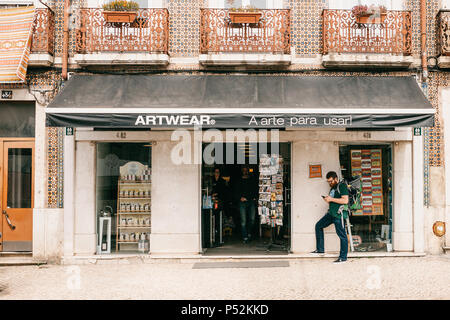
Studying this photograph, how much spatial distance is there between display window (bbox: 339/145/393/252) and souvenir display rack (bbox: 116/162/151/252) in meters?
4.51

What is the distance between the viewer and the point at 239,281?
7.25m

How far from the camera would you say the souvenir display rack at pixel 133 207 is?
30.7ft

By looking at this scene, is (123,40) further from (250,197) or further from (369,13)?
(369,13)

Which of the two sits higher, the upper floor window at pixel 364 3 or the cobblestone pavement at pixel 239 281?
the upper floor window at pixel 364 3

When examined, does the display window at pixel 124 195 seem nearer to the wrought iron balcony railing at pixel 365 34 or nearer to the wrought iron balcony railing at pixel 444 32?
the wrought iron balcony railing at pixel 365 34

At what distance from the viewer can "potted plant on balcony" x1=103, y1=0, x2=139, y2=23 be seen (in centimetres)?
916

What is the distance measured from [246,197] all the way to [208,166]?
1.33 meters

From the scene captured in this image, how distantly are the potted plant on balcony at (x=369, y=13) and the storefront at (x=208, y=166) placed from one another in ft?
4.37

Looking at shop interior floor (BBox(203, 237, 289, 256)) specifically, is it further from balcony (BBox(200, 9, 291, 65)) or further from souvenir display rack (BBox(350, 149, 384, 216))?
balcony (BBox(200, 9, 291, 65))

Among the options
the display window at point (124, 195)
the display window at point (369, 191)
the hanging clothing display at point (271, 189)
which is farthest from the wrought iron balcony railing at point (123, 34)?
the display window at point (369, 191)

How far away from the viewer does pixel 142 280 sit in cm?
745

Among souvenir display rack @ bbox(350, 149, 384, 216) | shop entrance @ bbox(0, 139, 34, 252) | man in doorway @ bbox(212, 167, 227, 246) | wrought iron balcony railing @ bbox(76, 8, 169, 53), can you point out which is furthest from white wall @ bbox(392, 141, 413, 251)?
shop entrance @ bbox(0, 139, 34, 252)

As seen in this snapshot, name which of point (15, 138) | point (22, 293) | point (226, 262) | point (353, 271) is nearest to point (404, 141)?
point (353, 271)

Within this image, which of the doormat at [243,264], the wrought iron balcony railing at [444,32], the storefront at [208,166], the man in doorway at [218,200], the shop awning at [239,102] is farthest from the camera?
the man in doorway at [218,200]
